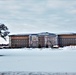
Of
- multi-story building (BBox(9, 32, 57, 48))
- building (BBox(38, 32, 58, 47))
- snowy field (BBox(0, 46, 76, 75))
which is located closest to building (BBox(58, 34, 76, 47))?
building (BBox(38, 32, 58, 47))

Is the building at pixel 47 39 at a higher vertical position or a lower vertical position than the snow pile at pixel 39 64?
higher

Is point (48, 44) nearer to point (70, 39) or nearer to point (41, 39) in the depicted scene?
point (41, 39)

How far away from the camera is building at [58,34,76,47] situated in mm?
153250

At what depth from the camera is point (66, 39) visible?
6058 inches

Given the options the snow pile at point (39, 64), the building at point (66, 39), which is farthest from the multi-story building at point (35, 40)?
the snow pile at point (39, 64)

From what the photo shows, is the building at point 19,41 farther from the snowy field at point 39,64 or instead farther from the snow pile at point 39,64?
the snow pile at point 39,64

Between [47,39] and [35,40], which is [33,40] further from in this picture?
[47,39]

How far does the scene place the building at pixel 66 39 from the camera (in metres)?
153

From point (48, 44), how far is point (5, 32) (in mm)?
120866

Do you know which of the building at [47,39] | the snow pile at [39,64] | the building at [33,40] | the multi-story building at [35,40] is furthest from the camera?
the building at [33,40]

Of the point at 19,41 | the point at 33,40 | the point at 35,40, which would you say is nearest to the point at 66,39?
the point at 35,40

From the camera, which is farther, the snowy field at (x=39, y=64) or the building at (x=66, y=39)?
the building at (x=66, y=39)

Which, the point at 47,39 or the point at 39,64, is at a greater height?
the point at 47,39

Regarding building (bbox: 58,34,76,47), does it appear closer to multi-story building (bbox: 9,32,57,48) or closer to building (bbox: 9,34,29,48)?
multi-story building (bbox: 9,32,57,48)
